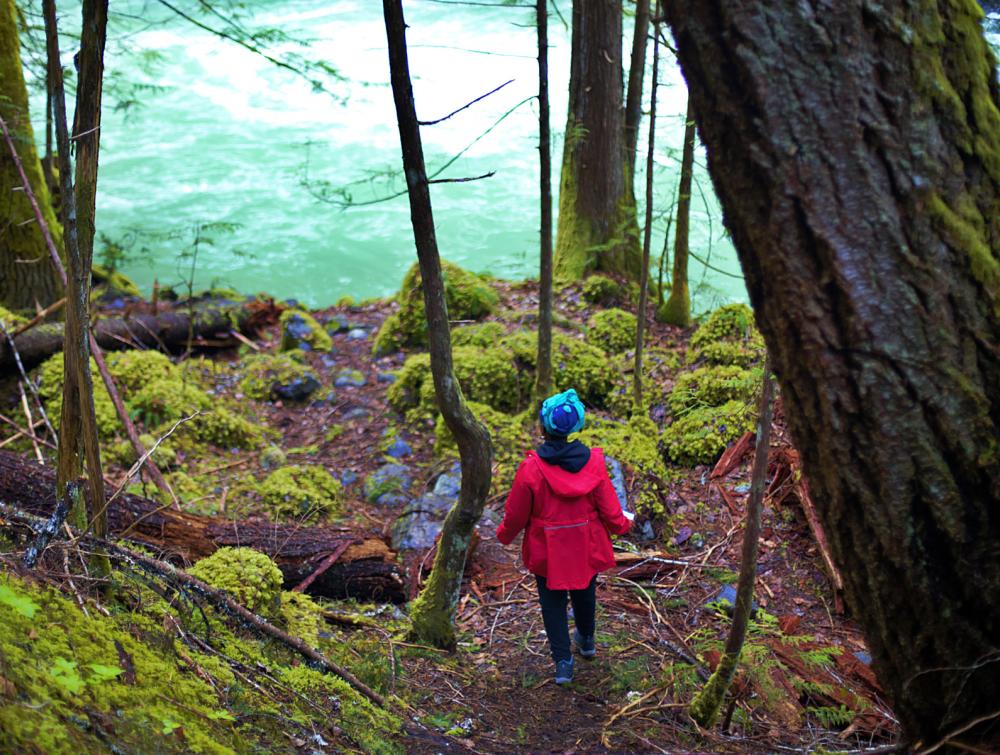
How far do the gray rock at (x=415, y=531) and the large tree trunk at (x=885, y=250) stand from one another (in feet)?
14.5

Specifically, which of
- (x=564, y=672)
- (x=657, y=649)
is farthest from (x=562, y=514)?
(x=657, y=649)

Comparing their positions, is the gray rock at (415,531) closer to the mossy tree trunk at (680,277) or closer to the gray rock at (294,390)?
the gray rock at (294,390)

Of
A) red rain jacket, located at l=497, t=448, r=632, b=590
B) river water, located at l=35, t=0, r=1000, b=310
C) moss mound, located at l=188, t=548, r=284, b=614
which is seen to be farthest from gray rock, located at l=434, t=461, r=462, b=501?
river water, located at l=35, t=0, r=1000, b=310

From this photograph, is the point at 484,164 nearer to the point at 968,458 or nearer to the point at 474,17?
the point at 474,17

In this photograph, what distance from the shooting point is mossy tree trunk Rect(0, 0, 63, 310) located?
895cm

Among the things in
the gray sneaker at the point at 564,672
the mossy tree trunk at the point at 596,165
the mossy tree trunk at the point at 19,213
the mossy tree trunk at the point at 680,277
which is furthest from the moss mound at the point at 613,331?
the mossy tree trunk at the point at 19,213

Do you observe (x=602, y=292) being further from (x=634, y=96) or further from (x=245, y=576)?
(x=245, y=576)

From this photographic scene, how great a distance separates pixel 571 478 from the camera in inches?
171

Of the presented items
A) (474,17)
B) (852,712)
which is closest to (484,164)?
(474,17)

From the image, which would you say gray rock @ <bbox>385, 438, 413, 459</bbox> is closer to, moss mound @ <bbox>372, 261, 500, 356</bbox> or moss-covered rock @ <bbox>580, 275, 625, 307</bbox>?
moss mound @ <bbox>372, 261, 500, 356</bbox>

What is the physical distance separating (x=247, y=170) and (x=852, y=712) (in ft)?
53.8

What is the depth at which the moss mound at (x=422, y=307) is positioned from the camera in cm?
995

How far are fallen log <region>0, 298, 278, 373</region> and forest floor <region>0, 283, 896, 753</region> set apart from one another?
2379mm

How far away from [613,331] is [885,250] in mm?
7025
